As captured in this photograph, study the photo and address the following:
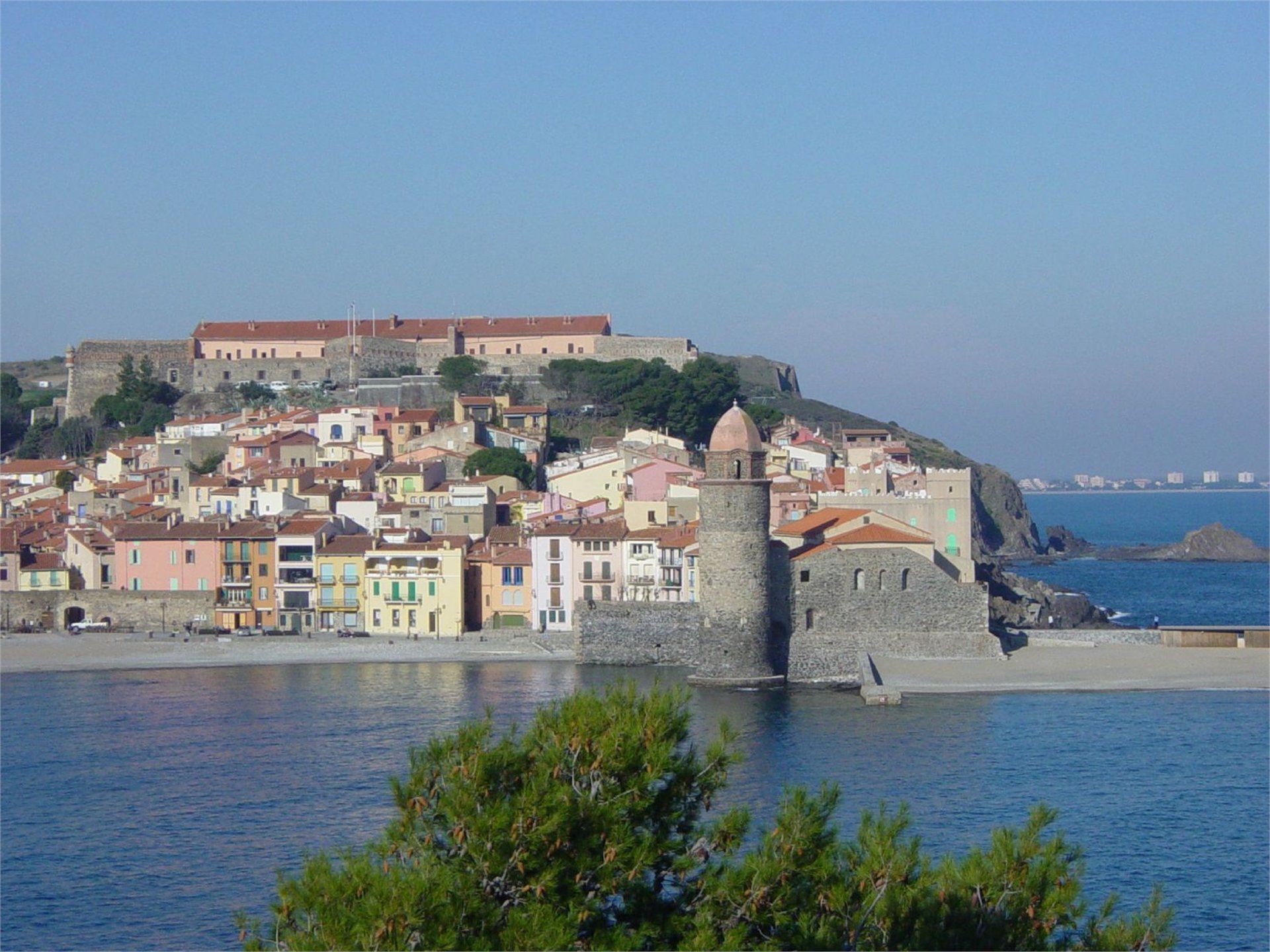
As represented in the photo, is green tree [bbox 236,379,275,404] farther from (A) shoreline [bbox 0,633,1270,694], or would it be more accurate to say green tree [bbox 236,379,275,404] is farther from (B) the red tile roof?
(A) shoreline [bbox 0,633,1270,694]

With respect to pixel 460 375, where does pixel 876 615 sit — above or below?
below

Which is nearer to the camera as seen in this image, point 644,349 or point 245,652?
point 245,652

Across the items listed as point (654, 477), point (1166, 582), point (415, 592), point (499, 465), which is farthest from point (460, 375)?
point (415, 592)

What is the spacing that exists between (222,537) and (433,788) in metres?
34.0

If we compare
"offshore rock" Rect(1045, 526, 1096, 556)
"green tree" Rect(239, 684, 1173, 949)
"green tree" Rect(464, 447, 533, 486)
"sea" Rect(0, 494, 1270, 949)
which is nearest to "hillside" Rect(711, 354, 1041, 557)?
"offshore rock" Rect(1045, 526, 1096, 556)

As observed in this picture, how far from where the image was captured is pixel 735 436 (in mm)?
34250

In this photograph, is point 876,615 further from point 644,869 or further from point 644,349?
point 644,349

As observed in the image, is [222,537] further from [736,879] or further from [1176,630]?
[736,879]

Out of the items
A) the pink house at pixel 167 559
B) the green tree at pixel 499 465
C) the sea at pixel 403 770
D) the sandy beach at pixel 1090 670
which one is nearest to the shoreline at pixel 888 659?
the sandy beach at pixel 1090 670

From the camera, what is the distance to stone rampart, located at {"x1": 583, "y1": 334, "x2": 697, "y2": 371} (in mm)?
74188

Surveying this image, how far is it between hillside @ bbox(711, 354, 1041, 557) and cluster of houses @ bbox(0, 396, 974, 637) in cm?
1917

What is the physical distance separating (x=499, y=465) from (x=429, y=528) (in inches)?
282

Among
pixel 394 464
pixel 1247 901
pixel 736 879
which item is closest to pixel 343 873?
pixel 736 879

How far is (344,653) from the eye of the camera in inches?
1564
